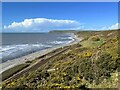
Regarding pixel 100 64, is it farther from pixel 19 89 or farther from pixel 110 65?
pixel 19 89

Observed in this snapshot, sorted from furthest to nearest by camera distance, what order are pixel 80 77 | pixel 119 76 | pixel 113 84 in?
1. pixel 80 77
2. pixel 119 76
3. pixel 113 84

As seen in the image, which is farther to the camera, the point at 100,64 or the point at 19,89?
the point at 100,64

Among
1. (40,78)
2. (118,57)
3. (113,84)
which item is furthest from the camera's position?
(40,78)

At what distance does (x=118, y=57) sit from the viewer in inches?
383

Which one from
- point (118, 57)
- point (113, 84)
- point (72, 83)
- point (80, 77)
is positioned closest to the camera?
point (113, 84)

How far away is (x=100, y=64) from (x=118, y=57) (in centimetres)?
77

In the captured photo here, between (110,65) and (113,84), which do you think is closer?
(113,84)

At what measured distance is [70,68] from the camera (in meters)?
10.9

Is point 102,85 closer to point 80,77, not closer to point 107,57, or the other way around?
point 80,77

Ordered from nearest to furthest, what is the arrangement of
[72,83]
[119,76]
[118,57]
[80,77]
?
[119,76] < [72,83] < [80,77] < [118,57]

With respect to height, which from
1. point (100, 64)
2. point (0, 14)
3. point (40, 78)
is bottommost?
point (40, 78)

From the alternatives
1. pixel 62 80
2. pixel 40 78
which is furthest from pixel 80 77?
pixel 40 78

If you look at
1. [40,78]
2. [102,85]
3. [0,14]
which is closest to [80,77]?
[102,85]

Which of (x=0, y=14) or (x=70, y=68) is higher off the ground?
(x=0, y=14)
